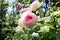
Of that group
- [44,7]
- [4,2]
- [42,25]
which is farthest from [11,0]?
[42,25]

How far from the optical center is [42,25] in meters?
1.14

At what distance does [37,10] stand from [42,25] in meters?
0.22

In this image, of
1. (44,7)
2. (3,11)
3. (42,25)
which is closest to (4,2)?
(3,11)

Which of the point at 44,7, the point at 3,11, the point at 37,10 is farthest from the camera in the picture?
the point at 3,11

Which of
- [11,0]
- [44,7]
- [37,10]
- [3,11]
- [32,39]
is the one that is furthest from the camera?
[11,0]

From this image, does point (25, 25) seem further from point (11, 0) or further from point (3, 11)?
point (11, 0)

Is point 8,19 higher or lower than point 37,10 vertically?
lower

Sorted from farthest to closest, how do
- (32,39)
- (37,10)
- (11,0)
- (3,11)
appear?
(11,0), (3,11), (37,10), (32,39)

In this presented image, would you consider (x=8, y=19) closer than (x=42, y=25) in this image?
No

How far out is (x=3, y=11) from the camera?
287 centimetres

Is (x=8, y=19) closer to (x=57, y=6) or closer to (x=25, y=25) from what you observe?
(x=57, y=6)

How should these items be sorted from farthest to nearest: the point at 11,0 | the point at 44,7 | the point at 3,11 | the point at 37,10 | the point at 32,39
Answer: the point at 11,0 < the point at 3,11 < the point at 44,7 < the point at 37,10 < the point at 32,39

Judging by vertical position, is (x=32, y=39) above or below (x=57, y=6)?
below

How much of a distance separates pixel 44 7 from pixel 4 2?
1.57 meters
